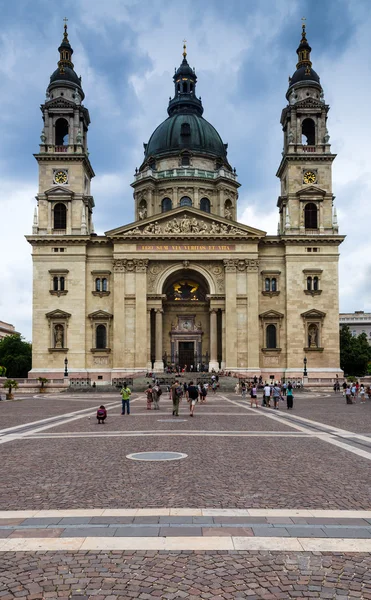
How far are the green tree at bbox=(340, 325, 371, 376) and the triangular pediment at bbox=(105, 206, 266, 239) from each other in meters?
30.8

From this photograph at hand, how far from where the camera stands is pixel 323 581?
21.6 feet

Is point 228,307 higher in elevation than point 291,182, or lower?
lower

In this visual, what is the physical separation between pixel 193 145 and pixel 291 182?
1990cm

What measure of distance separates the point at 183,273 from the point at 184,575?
211ft

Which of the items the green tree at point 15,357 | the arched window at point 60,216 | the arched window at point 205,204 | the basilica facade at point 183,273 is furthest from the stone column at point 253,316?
the green tree at point 15,357

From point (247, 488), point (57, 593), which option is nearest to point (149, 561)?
point (57, 593)

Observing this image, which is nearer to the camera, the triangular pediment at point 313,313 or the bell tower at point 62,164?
the triangular pediment at point 313,313

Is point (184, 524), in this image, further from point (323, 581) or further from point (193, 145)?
point (193, 145)

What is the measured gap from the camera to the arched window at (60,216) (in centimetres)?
6950

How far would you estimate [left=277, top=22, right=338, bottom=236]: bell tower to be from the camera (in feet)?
229

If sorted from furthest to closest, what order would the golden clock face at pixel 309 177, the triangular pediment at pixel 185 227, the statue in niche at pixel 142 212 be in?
the statue in niche at pixel 142 212, the golden clock face at pixel 309 177, the triangular pediment at pixel 185 227

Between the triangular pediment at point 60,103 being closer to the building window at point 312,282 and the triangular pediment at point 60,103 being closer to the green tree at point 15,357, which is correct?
the building window at point 312,282

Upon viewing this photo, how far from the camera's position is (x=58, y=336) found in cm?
6744

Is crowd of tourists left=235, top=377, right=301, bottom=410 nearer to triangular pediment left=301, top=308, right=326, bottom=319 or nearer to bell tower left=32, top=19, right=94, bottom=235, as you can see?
triangular pediment left=301, top=308, right=326, bottom=319
